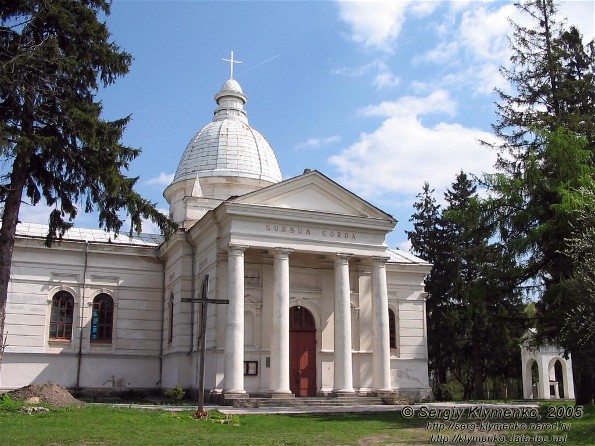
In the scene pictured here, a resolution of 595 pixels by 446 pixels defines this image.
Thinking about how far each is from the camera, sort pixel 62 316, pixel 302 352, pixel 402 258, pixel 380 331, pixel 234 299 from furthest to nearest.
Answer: pixel 402 258 → pixel 62 316 → pixel 302 352 → pixel 380 331 → pixel 234 299

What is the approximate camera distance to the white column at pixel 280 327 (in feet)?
77.4

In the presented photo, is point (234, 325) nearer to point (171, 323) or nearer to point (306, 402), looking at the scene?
point (306, 402)

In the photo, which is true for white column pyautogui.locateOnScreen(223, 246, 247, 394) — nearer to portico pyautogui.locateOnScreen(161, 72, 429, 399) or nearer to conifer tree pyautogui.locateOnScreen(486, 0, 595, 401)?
portico pyautogui.locateOnScreen(161, 72, 429, 399)

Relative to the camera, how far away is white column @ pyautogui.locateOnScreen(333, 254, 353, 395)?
2464 cm

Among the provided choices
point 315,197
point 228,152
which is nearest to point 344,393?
point 315,197

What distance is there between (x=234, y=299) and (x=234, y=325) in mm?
938

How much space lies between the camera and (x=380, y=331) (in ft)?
85.2

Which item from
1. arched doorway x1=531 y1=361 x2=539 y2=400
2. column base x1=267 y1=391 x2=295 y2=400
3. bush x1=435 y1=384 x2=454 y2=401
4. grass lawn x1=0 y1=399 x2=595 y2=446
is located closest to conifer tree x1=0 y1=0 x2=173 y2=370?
grass lawn x1=0 y1=399 x2=595 y2=446

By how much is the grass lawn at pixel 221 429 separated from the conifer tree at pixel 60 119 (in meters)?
4.15

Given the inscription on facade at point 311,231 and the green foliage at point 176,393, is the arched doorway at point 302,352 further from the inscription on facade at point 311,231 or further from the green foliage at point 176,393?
the green foliage at point 176,393

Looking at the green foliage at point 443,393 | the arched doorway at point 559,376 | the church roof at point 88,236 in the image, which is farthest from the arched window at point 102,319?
the arched doorway at point 559,376

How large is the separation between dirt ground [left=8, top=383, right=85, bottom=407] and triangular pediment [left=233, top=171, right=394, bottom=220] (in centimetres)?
995

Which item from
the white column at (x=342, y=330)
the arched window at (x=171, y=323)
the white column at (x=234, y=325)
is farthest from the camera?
the arched window at (x=171, y=323)

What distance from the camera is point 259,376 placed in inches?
994
